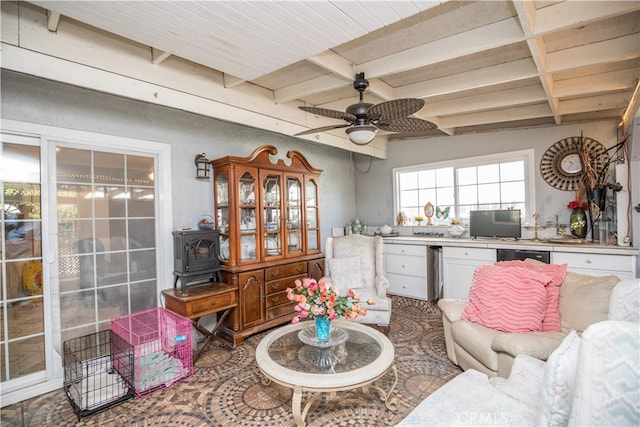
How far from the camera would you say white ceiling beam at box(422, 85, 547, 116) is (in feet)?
10.4

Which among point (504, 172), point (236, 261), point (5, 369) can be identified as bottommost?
point (5, 369)

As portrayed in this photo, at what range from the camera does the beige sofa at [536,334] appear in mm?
1834

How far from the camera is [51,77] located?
204cm

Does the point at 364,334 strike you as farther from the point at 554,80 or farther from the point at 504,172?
the point at 504,172

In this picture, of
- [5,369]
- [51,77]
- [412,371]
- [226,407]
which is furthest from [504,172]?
[5,369]

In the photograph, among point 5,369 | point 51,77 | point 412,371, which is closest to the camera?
point 51,77

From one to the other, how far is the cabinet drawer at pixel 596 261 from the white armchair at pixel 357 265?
1.91 meters

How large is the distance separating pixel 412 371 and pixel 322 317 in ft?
3.27

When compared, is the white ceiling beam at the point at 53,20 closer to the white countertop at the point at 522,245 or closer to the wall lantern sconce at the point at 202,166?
the wall lantern sconce at the point at 202,166

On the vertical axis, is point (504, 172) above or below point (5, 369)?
above

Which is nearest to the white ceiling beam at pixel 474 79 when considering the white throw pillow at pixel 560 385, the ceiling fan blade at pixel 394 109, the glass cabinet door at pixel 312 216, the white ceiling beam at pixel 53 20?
the ceiling fan blade at pixel 394 109

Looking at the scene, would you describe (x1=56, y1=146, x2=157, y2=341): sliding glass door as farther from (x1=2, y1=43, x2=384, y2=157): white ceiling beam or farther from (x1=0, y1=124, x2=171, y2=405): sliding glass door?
(x1=2, y1=43, x2=384, y2=157): white ceiling beam

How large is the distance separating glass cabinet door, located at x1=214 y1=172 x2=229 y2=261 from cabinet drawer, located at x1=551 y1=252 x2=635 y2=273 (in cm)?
355

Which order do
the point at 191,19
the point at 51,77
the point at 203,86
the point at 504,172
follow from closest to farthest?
the point at 191,19 → the point at 51,77 → the point at 203,86 → the point at 504,172
